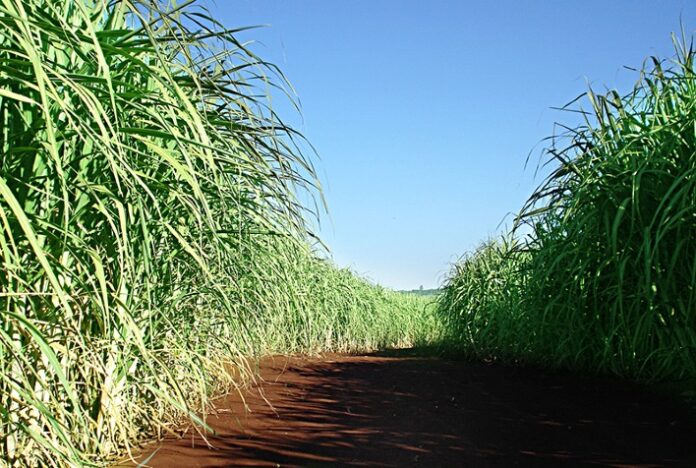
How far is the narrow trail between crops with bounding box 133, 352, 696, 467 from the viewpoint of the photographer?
8.39 feet

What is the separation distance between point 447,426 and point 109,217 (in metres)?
2.23

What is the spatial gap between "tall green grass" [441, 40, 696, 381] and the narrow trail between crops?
0.30m

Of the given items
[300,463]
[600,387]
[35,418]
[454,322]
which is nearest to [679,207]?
[600,387]

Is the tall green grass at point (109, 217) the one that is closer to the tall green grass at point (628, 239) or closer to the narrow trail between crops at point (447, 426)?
the narrow trail between crops at point (447, 426)

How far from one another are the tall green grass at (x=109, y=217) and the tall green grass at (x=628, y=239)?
161 centimetres

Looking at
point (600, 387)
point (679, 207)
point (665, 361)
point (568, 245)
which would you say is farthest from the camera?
point (600, 387)

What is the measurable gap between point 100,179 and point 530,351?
4.63 metres

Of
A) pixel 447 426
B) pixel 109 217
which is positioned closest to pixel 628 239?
pixel 447 426

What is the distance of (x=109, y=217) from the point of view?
1.56 m

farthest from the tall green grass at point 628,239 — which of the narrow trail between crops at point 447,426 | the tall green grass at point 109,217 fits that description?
the tall green grass at point 109,217

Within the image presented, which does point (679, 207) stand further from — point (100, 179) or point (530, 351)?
point (530, 351)

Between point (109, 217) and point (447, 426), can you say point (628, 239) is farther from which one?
point (109, 217)

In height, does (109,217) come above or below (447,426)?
above

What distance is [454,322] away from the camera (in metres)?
7.68
